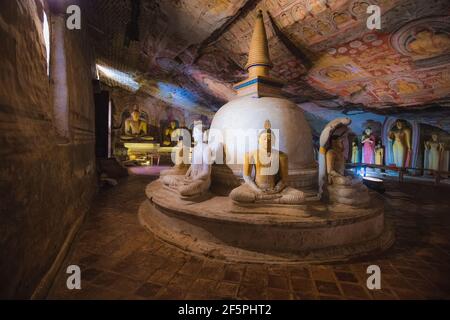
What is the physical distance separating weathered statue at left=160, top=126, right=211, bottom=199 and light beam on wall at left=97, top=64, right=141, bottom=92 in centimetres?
1030

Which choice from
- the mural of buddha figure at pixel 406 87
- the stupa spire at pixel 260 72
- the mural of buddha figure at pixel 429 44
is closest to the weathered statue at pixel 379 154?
the mural of buddha figure at pixel 406 87

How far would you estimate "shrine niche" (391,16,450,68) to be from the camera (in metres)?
5.60

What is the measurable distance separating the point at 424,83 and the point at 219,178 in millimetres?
7964

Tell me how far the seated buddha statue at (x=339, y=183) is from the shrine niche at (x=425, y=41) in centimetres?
432

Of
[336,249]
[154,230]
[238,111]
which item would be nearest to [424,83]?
[238,111]

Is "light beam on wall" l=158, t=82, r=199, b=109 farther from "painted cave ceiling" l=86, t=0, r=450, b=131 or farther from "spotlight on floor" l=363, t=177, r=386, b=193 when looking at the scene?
"spotlight on floor" l=363, t=177, r=386, b=193

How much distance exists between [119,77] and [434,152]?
17.3m

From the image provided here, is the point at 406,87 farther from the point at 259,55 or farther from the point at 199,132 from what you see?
the point at 199,132

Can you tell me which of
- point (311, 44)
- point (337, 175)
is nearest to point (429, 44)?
point (311, 44)

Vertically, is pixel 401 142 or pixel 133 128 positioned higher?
pixel 133 128

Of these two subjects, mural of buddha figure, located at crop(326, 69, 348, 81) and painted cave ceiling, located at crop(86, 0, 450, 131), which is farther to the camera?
mural of buddha figure, located at crop(326, 69, 348, 81)

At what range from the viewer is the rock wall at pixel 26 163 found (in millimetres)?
1690

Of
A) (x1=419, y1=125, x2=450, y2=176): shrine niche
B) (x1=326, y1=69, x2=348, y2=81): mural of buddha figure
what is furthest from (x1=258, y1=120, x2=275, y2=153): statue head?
(x1=419, y1=125, x2=450, y2=176): shrine niche

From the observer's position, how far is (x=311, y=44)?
746 cm
